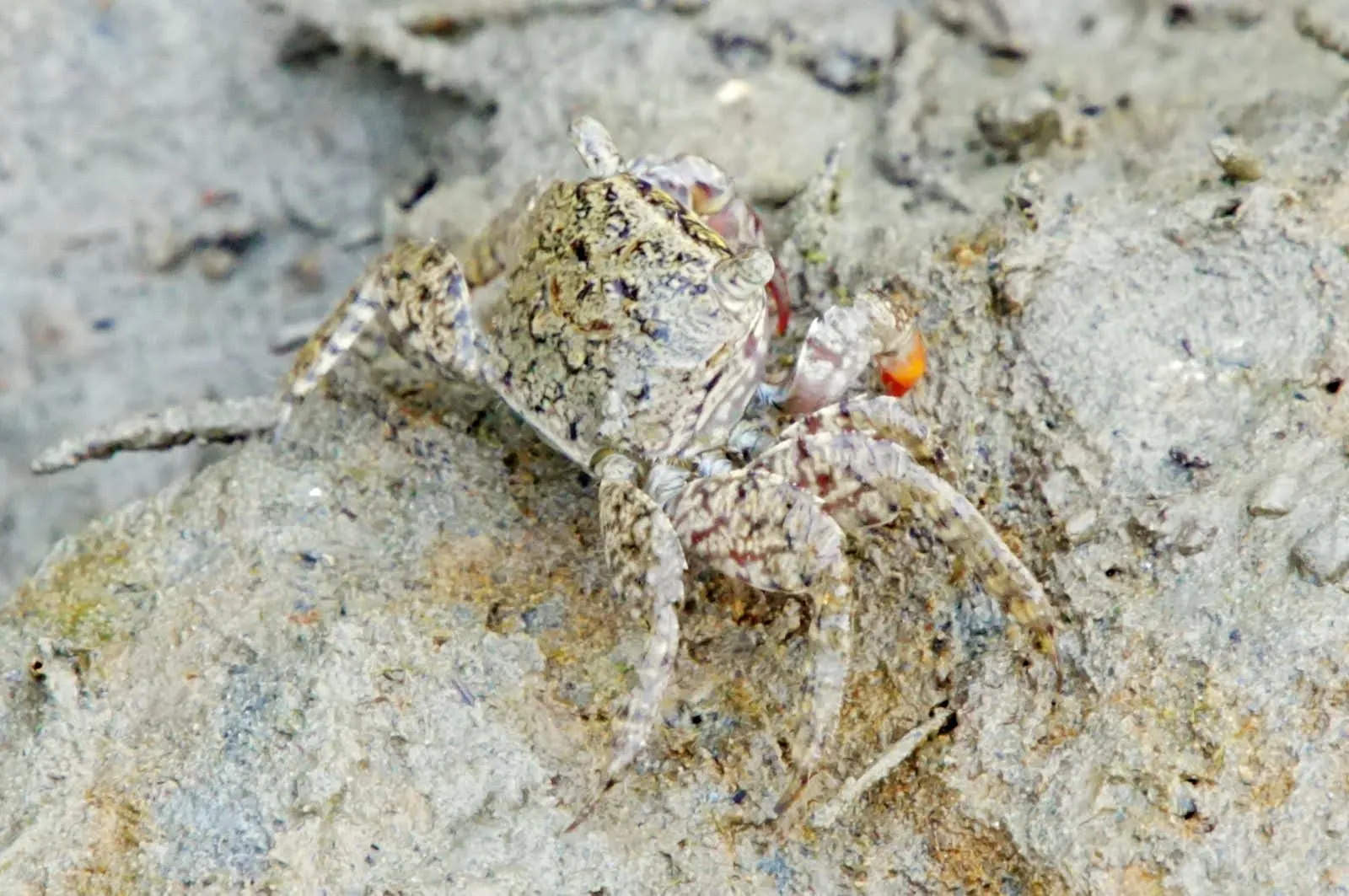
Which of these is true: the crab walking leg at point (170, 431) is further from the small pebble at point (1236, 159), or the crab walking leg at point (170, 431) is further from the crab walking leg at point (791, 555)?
the small pebble at point (1236, 159)

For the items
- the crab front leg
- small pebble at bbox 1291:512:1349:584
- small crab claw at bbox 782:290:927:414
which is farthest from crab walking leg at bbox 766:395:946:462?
small pebble at bbox 1291:512:1349:584

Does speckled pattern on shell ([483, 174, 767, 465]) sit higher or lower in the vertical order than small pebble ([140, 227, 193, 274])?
higher

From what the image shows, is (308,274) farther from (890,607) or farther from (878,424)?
(890,607)

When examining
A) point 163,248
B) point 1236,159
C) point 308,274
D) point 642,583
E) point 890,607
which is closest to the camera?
point 642,583

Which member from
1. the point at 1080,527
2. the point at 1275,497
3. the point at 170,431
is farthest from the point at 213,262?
the point at 1275,497

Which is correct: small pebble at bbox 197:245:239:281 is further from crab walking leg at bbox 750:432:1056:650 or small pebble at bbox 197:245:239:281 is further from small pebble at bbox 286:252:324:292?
crab walking leg at bbox 750:432:1056:650

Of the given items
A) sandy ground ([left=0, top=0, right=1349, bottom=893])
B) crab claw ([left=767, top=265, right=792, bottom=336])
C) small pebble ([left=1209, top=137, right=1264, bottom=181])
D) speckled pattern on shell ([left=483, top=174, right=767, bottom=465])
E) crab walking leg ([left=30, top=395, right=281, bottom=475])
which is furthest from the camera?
crab walking leg ([left=30, top=395, right=281, bottom=475])
